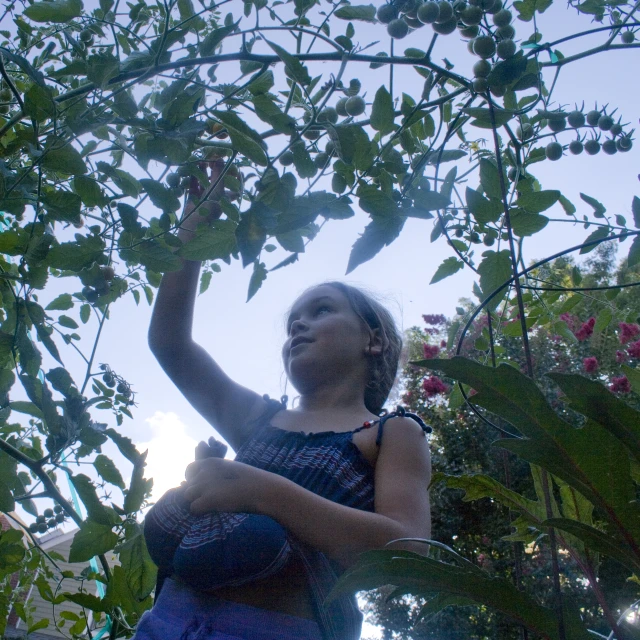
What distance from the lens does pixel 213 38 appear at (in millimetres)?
835

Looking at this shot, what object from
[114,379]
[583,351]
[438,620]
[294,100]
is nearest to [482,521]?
[438,620]

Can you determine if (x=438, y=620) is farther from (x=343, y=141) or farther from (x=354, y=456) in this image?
(x=343, y=141)

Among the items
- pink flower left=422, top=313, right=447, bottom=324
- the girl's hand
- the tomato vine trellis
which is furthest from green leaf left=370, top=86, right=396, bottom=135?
pink flower left=422, top=313, right=447, bottom=324

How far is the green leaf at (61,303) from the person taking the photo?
137 cm

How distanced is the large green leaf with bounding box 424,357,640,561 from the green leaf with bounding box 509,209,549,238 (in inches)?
19.5

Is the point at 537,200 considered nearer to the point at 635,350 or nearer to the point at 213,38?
the point at 213,38

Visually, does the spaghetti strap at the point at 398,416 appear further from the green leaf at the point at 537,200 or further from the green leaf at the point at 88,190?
the green leaf at the point at 88,190

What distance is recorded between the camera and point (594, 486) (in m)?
0.41

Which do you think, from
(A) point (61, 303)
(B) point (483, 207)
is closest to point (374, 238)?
(B) point (483, 207)

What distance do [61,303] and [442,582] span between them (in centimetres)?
118

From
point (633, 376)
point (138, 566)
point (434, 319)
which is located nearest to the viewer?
point (633, 376)

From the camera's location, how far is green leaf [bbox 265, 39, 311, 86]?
76 centimetres

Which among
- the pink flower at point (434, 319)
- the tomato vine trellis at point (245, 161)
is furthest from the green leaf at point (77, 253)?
the pink flower at point (434, 319)

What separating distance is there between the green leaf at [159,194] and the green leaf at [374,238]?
12.0 inches
